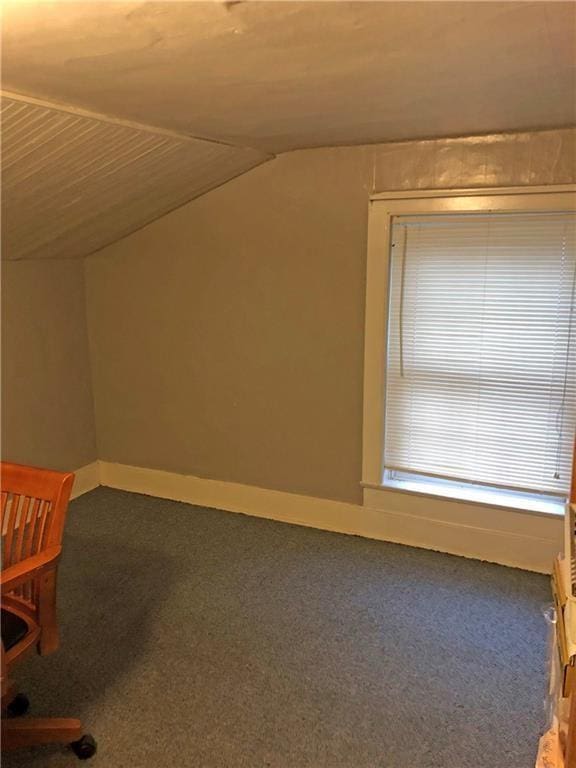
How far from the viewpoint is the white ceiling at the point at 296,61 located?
129 cm

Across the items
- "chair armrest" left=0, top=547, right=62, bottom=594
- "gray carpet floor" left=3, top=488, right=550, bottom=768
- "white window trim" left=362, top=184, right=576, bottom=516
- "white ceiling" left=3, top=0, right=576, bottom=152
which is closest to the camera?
"white ceiling" left=3, top=0, right=576, bottom=152

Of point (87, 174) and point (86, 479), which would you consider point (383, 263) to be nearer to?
point (87, 174)

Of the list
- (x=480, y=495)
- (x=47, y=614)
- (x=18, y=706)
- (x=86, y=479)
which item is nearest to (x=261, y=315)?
(x=480, y=495)

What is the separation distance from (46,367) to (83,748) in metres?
2.08

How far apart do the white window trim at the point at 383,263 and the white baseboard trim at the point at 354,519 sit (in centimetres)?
10

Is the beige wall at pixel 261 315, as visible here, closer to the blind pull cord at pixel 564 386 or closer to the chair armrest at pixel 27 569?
the blind pull cord at pixel 564 386

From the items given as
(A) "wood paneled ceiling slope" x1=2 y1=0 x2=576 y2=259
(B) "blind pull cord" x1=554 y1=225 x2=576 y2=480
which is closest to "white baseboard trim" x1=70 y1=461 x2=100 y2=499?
(A) "wood paneled ceiling slope" x1=2 y1=0 x2=576 y2=259

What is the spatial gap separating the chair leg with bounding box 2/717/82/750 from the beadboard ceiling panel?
5.83ft

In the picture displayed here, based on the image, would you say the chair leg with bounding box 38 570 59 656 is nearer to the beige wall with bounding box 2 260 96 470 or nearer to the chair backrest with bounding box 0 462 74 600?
the chair backrest with bounding box 0 462 74 600

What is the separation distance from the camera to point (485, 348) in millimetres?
2770

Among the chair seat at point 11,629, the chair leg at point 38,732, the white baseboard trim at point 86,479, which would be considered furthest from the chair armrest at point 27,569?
the white baseboard trim at point 86,479

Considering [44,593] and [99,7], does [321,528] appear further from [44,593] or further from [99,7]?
[99,7]

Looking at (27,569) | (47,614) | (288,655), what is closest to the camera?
(27,569)

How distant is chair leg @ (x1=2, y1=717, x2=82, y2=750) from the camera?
173 centimetres
